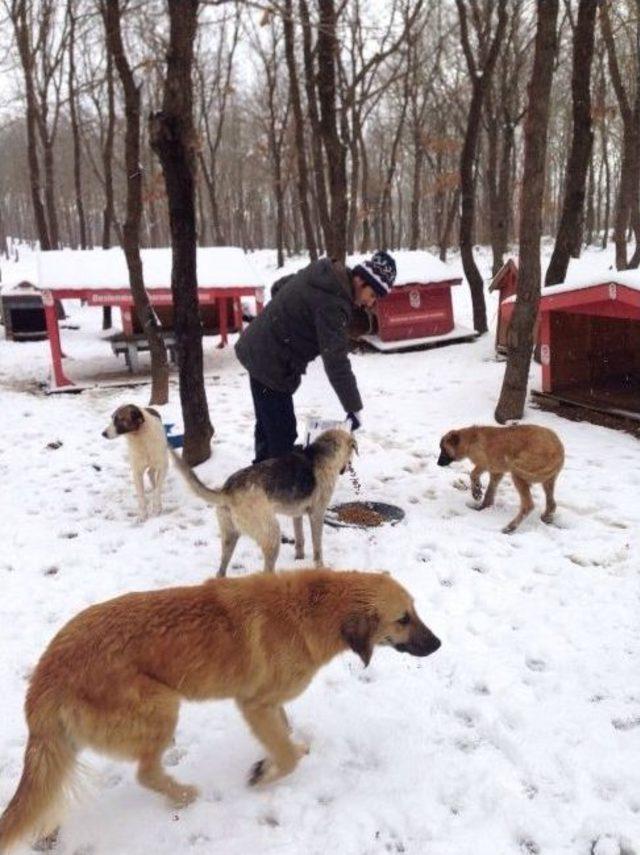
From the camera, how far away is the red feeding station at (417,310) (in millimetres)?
14461

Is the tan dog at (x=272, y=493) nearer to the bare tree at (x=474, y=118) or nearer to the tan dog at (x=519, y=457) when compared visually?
the tan dog at (x=519, y=457)

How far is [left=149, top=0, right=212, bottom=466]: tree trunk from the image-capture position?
648 cm

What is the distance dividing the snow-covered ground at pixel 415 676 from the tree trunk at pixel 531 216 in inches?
48.6

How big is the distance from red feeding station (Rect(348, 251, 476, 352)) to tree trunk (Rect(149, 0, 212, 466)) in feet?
25.7

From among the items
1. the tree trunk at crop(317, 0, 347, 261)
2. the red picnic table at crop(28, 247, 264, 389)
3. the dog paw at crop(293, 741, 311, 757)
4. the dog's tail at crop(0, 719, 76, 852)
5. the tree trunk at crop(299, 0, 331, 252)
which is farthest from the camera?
the tree trunk at crop(299, 0, 331, 252)

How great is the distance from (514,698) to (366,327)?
3230 mm

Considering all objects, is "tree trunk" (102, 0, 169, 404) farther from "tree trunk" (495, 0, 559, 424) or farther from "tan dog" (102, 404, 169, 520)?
"tree trunk" (495, 0, 559, 424)

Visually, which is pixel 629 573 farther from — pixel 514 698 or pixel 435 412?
pixel 435 412

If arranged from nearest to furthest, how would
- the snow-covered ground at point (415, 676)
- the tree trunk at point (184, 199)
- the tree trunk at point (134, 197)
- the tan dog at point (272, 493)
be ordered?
the snow-covered ground at point (415, 676), the tan dog at point (272, 493), the tree trunk at point (184, 199), the tree trunk at point (134, 197)

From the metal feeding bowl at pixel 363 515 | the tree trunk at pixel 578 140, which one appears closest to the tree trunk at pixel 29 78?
the tree trunk at pixel 578 140

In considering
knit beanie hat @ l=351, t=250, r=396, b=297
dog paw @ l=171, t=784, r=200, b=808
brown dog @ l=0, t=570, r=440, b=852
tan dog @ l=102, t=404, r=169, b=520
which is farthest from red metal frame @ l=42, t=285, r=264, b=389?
dog paw @ l=171, t=784, r=200, b=808

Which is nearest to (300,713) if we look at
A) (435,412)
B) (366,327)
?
(366,327)

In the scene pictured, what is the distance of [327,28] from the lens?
9023 mm

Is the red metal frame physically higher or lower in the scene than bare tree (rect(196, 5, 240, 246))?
lower
